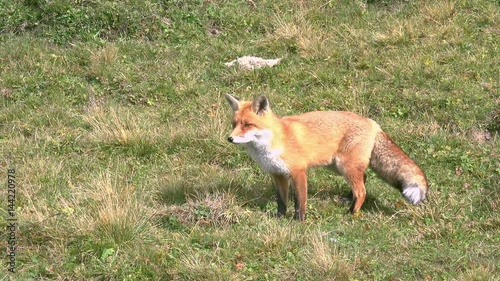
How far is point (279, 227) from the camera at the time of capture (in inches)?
249

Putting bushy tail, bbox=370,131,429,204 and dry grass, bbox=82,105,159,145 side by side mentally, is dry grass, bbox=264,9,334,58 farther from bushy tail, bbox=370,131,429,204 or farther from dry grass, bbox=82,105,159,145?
bushy tail, bbox=370,131,429,204

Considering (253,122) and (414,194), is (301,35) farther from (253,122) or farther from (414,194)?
(414,194)

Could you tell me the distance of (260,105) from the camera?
6.90m

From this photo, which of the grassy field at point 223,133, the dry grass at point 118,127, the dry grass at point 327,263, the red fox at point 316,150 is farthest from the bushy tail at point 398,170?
the dry grass at point 118,127

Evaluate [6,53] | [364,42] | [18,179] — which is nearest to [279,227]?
[18,179]

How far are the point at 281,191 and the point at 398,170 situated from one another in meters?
1.26

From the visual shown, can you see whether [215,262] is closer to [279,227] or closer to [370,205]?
[279,227]

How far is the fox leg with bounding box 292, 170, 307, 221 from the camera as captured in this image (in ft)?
23.0

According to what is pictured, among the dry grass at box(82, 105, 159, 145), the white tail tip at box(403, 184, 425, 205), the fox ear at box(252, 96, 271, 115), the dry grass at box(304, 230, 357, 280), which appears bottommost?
the dry grass at box(82, 105, 159, 145)

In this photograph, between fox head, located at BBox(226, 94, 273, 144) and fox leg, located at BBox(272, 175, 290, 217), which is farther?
fox leg, located at BBox(272, 175, 290, 217)

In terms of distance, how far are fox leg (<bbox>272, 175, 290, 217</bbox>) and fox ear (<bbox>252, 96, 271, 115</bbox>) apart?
0.73 meters

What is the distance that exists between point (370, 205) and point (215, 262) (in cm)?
234

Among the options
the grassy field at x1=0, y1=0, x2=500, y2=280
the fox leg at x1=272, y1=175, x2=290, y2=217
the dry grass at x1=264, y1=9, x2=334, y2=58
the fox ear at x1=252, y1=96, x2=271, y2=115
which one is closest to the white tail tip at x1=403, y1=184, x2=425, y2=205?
the grassy field at x1=0, y1=0, x2=500, y2=280

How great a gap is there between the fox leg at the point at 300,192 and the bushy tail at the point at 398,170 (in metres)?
0.93
